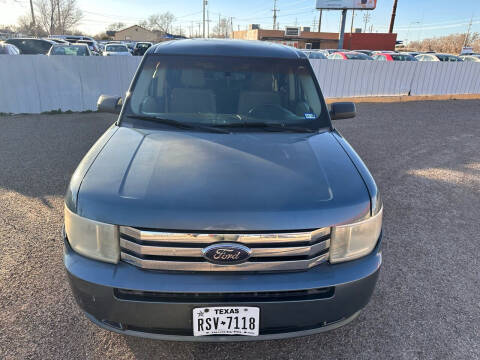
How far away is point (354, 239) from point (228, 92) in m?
1.73

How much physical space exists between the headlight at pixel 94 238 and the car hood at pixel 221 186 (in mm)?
50

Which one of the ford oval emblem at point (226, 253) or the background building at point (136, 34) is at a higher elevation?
the background building at point (136, 34)

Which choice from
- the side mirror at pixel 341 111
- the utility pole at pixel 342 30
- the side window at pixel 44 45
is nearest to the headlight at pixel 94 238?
the side mirror at pixel 341 111

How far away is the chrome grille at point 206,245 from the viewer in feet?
5.76

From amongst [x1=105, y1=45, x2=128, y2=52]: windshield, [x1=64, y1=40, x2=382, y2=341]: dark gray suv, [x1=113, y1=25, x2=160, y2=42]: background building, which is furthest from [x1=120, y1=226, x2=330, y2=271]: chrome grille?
[x1=113, y1=25, x2=160, y2=42]: background building

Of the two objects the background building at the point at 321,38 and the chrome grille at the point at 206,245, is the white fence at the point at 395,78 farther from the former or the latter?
the background building at the point at 321,38

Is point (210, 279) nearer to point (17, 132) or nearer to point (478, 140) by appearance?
point (17, 132)

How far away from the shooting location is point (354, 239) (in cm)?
190

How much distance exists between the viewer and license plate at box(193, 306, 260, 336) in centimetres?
176

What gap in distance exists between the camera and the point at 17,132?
7266 mm

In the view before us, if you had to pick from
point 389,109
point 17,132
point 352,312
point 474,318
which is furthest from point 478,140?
point 17,132

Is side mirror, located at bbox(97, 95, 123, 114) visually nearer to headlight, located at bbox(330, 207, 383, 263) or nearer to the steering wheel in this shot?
the steering wheel

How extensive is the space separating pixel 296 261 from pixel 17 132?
738 cm

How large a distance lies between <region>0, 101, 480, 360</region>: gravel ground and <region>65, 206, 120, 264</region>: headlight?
754 mm
